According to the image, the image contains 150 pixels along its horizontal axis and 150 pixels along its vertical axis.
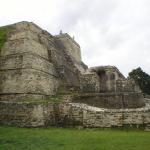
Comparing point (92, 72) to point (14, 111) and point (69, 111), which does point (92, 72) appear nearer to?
point (69, 111)

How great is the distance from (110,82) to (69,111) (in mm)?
6577

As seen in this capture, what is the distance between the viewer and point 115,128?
14.1 meters

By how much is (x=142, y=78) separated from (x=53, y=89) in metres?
22.3

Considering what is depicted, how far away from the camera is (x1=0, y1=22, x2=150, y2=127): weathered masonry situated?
47.9 ft

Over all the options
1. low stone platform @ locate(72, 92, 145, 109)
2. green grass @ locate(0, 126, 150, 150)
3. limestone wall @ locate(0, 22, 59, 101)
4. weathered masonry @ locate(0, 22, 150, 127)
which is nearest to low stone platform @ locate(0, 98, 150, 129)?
weathered masonry @ locate(0, 22, 150, 127)

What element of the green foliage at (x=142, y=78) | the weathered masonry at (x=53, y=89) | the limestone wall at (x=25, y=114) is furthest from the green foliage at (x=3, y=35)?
the green foliage at (x=142, y=78)

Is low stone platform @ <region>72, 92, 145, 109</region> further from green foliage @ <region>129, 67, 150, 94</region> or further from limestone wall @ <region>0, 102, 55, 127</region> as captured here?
green foliage @ <region>129, 67, 150, 94</region>

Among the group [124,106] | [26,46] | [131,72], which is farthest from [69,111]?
[131,72]

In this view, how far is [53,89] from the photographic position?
790 inches

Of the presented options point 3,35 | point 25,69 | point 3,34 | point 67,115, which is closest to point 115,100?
point 67,115

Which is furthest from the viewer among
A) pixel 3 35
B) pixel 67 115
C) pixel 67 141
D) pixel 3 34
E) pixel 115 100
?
pixel 3 34

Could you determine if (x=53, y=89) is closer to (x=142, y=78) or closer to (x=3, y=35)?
(x=3, y=35)

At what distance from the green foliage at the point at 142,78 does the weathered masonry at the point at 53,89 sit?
658 inches

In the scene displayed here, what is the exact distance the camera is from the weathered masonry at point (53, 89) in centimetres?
1459
